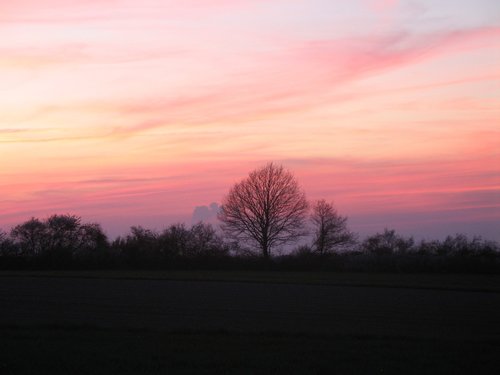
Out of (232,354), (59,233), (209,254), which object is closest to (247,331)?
(232,354)

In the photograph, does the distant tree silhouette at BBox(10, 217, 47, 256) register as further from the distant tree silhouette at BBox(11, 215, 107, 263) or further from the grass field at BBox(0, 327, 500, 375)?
the grass field at BBox(0, 327, 500, 375)

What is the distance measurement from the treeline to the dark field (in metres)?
27.5

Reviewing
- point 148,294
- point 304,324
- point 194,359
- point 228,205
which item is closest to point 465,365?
point 194,359

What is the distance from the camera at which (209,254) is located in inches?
3219

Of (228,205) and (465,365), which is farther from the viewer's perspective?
(228,205)

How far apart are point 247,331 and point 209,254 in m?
62.3

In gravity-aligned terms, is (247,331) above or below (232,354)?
below

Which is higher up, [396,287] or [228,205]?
[228,205]

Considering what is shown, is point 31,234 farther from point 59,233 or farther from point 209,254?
point 209,254

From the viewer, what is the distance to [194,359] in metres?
13.5

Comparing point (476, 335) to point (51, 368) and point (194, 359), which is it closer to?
point (194, 359)

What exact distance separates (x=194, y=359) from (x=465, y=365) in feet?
19.7

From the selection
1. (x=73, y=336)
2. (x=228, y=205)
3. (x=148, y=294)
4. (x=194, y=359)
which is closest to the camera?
(x=194, y=359)

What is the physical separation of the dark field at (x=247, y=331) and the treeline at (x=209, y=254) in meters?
27.5
